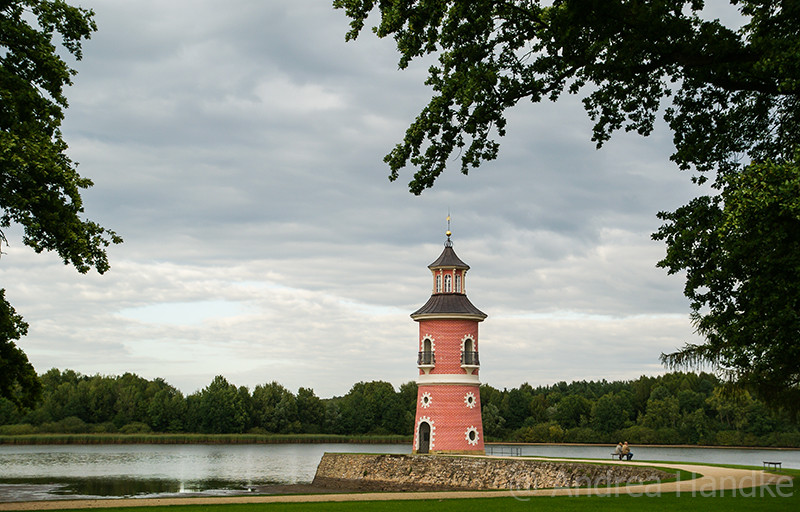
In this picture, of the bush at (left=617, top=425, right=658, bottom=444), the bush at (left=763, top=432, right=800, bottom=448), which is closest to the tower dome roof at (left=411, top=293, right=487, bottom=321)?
the bush at (left=617, top=425, right=658, bottom=444)

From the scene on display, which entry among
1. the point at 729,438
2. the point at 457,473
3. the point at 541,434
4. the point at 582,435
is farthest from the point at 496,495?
the point at 582,435

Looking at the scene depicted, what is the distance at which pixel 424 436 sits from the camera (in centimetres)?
3416

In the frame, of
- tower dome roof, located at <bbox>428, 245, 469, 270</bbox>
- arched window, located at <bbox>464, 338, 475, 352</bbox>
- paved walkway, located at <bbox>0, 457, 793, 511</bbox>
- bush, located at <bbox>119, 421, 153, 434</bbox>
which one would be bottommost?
bush, located at <bbox>119, 421, 153, 434</bbox>

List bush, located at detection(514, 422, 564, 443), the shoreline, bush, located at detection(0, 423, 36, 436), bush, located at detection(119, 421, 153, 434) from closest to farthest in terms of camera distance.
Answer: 1. the shoreline
2. bush, located at detection(0, 423, 36, 436)
3. bush, located at detection(514, 422, 564, 443)
4. bush, located at detection(119, 421, 153, 434)

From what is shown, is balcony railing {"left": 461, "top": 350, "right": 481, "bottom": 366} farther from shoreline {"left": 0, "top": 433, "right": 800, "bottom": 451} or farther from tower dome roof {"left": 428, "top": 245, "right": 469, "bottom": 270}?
shoreline {"left": 0, "top": 433, "right": 800, "bottom": 451}

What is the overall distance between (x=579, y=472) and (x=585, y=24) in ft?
57.4

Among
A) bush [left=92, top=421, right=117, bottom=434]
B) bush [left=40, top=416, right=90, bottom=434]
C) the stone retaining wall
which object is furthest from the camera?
bush [left=92, top=421, right=117, bottom=434]

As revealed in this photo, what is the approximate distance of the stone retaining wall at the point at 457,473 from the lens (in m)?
24.1

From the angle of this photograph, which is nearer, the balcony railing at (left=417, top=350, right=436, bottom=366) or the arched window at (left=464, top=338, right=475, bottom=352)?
the balcony railing at (left=417, top=350, right=436, bottom=366)

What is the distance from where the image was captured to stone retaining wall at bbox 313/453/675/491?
24.1 metres

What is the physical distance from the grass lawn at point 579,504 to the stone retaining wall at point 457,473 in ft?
20.1

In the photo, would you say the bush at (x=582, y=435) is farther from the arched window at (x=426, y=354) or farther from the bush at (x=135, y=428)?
the arched window at (x=426, y=354)

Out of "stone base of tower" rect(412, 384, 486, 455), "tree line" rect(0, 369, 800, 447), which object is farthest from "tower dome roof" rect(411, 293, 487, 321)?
"tree line" rect(0, 369, 800, 447)

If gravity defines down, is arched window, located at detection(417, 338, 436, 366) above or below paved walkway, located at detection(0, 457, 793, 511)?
above
